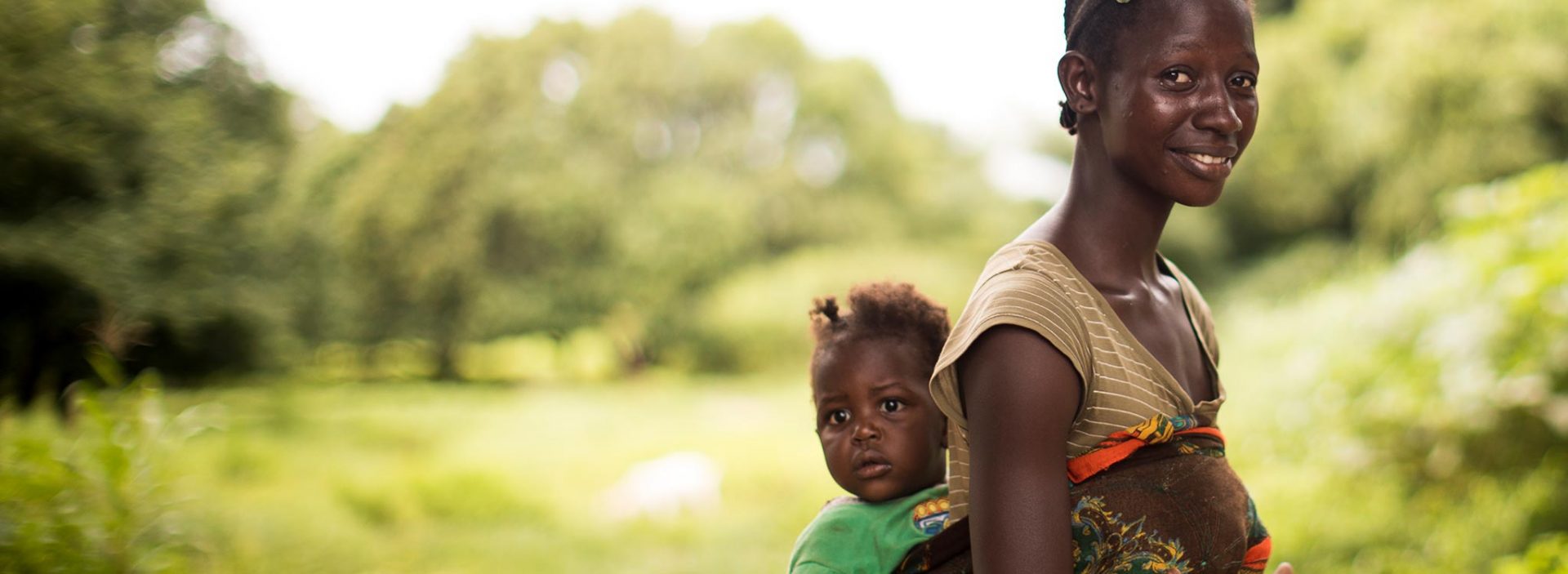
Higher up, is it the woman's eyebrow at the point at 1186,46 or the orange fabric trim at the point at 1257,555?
the woman's eyebrow at the point at 1186,46

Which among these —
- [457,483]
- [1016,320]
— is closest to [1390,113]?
[457,483]

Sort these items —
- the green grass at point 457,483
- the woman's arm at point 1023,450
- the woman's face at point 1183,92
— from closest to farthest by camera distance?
the woman's arm at point 1023,450
the woman's face at point 1183,92
the green grass at point 457,483

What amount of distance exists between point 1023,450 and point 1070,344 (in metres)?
0.12

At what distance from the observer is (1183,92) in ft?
3.97

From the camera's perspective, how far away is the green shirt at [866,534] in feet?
4.51

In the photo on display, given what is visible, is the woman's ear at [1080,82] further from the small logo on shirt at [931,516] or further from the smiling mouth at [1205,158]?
the small logo on shirt at [931,516]

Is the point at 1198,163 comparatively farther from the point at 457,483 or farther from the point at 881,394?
the point at 457,483

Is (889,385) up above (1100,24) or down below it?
below

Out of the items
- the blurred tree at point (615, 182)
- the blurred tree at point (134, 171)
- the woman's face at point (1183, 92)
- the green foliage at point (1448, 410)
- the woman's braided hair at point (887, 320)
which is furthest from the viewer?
the blurred tree at point (615, 182)

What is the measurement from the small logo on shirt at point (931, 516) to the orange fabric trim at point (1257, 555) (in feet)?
1.17

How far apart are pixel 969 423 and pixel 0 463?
9.87 feet

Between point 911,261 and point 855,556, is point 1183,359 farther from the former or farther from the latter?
point 911,261

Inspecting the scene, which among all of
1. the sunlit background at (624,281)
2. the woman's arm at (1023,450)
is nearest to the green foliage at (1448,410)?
the sunlit background at (624,281)

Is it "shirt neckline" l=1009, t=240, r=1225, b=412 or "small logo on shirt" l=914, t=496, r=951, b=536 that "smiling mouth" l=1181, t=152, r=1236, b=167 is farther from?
"small logo on shirt" l=914, t=496, r=951, b=536
